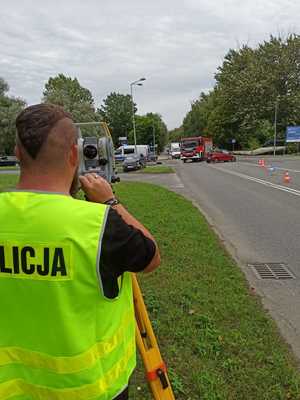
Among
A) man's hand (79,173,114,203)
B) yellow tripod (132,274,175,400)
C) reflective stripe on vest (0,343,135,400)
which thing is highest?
man's hand (79,173,114,203)

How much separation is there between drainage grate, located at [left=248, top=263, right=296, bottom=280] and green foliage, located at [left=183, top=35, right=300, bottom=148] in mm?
56376

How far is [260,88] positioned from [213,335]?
5954 cm

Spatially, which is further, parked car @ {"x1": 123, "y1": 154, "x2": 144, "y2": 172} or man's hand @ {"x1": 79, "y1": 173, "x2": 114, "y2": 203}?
parked car @ {"x1": 123, "y1": 154, "x2": 144, "y2": 172}

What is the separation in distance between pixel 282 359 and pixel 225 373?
0.50 metres

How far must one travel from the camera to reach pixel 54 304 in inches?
56.8

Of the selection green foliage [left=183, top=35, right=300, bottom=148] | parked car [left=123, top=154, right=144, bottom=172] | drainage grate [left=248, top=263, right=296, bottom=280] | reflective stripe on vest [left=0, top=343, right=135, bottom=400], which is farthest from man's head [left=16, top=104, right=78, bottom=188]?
green foliage [left=183, top=35, right=300, bottom=148]

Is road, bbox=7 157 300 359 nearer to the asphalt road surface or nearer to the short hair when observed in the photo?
the asphalt road surface

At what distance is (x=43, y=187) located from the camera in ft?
4.92

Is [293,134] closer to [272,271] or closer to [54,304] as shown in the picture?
[272,271]

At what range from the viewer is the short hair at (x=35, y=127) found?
147 cm

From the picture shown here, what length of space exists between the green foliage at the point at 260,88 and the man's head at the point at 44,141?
61.0m

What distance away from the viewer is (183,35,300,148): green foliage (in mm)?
58250

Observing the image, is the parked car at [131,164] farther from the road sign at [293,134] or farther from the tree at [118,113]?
the tree at [118,113]

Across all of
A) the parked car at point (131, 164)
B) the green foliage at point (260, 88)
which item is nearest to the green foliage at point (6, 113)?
the parked car at point (131, 164)
